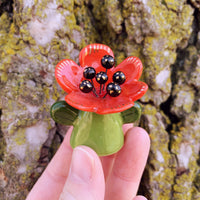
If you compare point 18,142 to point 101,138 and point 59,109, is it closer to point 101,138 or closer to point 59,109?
point 59,109

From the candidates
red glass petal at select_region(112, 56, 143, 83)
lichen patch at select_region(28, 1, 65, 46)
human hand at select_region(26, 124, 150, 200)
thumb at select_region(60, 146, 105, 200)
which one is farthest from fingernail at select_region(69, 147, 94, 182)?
lichen patch at select_region(28, 1, 65, 46)

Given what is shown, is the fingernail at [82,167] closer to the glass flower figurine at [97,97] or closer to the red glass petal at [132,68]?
the glass flower figurine at [97,97]

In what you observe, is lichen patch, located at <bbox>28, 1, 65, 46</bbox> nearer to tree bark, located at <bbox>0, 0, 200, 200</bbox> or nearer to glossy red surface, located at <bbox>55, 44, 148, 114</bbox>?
tree bark, located at <bbox>0, 0, 200, 200</bbox>

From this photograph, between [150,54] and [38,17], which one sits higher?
[38,17]

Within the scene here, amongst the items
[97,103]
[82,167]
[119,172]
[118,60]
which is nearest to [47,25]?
[118,60]

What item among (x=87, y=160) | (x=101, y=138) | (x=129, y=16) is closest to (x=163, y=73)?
(x=129, y=16)

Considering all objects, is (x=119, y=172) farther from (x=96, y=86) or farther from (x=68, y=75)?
(x=68, y=75)
